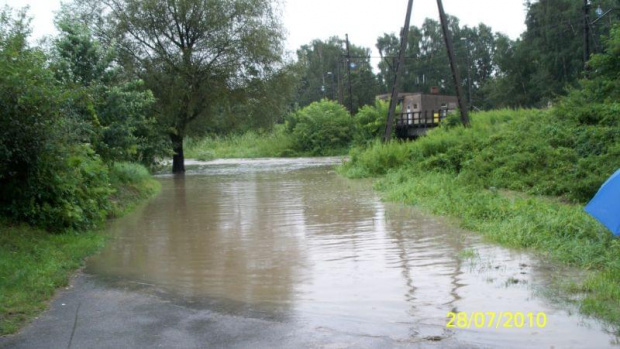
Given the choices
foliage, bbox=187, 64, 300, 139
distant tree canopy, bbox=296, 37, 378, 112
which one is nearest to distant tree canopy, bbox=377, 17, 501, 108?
distant tree canopy, bbox=296, 37, 378, 112

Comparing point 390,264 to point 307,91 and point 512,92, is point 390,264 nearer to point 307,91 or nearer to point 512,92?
point 512,92

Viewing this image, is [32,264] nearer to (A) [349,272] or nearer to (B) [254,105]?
(A) [349,272]

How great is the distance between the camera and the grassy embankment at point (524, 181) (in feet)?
28.8

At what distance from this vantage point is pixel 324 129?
60.0m

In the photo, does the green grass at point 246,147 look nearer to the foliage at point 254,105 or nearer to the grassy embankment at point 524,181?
the foliage at point 254,105

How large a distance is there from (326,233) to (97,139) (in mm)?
7770

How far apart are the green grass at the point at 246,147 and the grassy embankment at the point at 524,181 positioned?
32665 mm

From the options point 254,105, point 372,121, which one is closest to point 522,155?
point 254,105

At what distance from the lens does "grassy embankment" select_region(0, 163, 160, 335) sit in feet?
22.2

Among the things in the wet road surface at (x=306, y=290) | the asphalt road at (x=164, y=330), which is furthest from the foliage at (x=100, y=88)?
the asphalt road at (x=164, y=330)

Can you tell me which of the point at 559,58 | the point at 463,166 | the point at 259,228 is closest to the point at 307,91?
the point at 559,58

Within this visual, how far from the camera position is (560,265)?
28.3ft

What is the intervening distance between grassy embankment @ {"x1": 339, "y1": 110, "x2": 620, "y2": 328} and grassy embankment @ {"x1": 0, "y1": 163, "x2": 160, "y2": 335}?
6154 millimetres

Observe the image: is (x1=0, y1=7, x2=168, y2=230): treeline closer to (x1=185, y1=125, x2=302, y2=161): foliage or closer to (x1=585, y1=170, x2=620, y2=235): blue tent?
(x1=585, y1=170, x2=620, y2=235): blue tent
